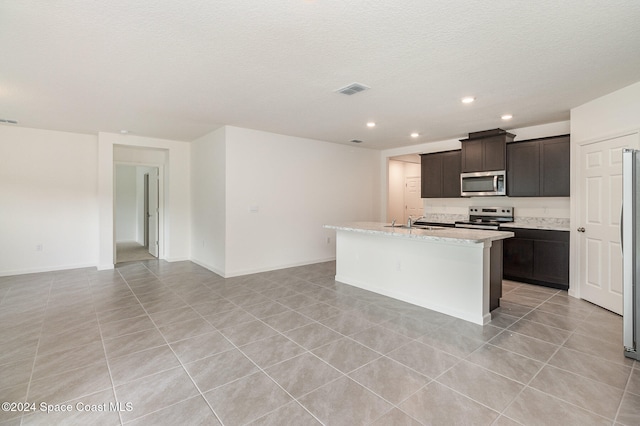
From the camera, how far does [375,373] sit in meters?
2.33

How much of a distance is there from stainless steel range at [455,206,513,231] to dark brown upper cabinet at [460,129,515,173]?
795mm

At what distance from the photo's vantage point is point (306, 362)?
8.21 ft

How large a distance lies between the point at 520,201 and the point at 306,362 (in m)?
4.91

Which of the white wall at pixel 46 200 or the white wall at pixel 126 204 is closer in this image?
the white wall at pixel 46 200

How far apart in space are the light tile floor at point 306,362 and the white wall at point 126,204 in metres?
6.06

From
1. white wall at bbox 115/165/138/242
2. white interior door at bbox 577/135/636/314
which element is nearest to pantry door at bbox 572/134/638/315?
white interior door at bbox 577/135/636/314

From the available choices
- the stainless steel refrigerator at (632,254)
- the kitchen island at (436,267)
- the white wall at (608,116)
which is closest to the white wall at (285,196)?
the kitchen island at (436,267)

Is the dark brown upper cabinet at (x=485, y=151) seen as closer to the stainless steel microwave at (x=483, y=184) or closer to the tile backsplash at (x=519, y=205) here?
the stainless steel microwave at (x=483, y=184)

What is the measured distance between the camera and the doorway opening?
804 cm

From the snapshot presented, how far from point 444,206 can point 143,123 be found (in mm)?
6028

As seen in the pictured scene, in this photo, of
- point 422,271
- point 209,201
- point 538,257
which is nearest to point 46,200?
point 209,201

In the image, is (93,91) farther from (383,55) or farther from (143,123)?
(383,55)

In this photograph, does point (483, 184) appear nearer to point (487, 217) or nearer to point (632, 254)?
point (487, 217)

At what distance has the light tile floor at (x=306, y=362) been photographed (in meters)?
1.91
